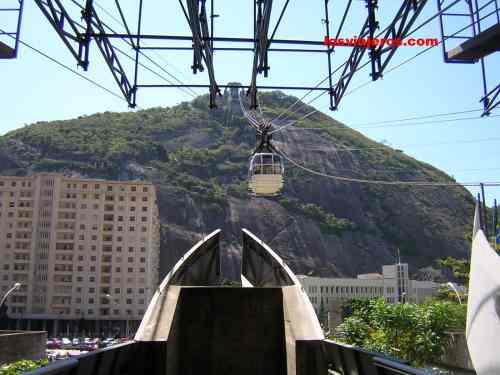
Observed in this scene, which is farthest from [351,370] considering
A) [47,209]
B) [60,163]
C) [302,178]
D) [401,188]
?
[401,188]

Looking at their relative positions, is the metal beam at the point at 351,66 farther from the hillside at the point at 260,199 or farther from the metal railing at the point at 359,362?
the hillside at the point at 260,199

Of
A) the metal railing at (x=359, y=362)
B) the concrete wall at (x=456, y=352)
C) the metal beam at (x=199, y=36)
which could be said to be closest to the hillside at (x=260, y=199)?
the concrete wall at (x=456, y=352)

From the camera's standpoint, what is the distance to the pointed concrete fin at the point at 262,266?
55.7ft

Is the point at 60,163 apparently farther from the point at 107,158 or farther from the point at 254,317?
the point at 254,317

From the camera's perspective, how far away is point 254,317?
10062 millimetres

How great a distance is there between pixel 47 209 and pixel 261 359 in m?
78.9

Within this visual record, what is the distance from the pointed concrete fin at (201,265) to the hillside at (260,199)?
93.3m

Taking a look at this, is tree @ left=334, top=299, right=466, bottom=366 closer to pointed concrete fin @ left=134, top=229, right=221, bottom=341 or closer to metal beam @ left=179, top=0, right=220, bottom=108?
pointed concrete fin @ left=134, top=229, right=221, bottom=341

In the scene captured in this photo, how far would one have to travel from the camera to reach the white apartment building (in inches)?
3546

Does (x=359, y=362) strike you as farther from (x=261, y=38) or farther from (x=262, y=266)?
(x=262, y=266)

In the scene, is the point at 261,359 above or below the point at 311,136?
below

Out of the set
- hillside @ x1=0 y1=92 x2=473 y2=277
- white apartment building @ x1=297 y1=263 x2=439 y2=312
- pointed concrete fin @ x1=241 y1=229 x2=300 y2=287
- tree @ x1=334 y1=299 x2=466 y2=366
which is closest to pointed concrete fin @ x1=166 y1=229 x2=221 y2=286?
pointed concrete fin @ x1=241 y1=229 x2=300 y2=287

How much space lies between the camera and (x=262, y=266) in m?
21.4

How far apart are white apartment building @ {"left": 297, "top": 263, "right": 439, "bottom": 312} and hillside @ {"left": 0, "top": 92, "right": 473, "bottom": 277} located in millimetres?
27321
